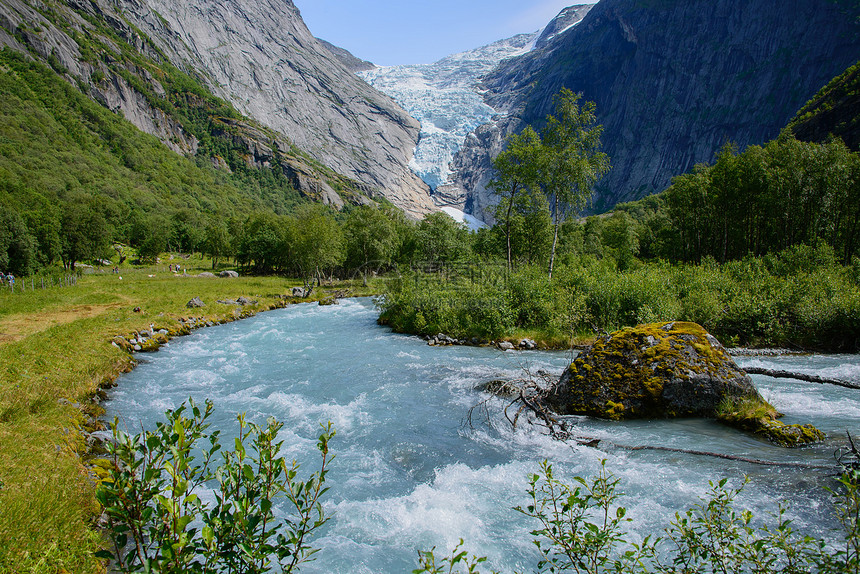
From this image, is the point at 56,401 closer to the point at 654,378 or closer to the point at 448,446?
the point at 448,446

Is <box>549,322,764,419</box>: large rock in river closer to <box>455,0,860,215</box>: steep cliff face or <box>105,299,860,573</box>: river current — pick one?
<box>105,299,860,573</box>: river current

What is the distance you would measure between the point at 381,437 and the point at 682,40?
222231 mm

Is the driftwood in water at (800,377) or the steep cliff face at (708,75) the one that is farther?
the steep cliff face at (708,75)

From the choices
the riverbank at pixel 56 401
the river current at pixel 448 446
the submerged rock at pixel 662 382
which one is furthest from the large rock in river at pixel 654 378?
the riverbank at pixel 56 401

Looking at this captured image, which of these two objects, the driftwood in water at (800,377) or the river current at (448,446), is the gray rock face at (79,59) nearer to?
the river current at (448,446)

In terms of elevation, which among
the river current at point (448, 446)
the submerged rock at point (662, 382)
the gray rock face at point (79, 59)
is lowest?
the river current at point (448, 446)

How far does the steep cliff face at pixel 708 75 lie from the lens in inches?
4909

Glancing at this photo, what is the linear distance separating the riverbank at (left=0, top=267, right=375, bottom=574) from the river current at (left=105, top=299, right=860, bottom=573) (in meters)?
1.40

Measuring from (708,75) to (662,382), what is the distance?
7957 inches

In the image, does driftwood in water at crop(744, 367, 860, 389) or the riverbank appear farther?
driftwood in water at crop(744, 367, 860, 389)

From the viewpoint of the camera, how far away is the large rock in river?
9.88m

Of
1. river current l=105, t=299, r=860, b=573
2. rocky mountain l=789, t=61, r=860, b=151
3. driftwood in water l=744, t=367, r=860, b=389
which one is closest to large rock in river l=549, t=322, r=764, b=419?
river current l=105, t=299, r=860, b=573

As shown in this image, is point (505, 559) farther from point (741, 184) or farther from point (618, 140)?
point (618, 140)

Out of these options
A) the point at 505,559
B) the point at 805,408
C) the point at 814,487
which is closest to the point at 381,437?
the point at 505,559
